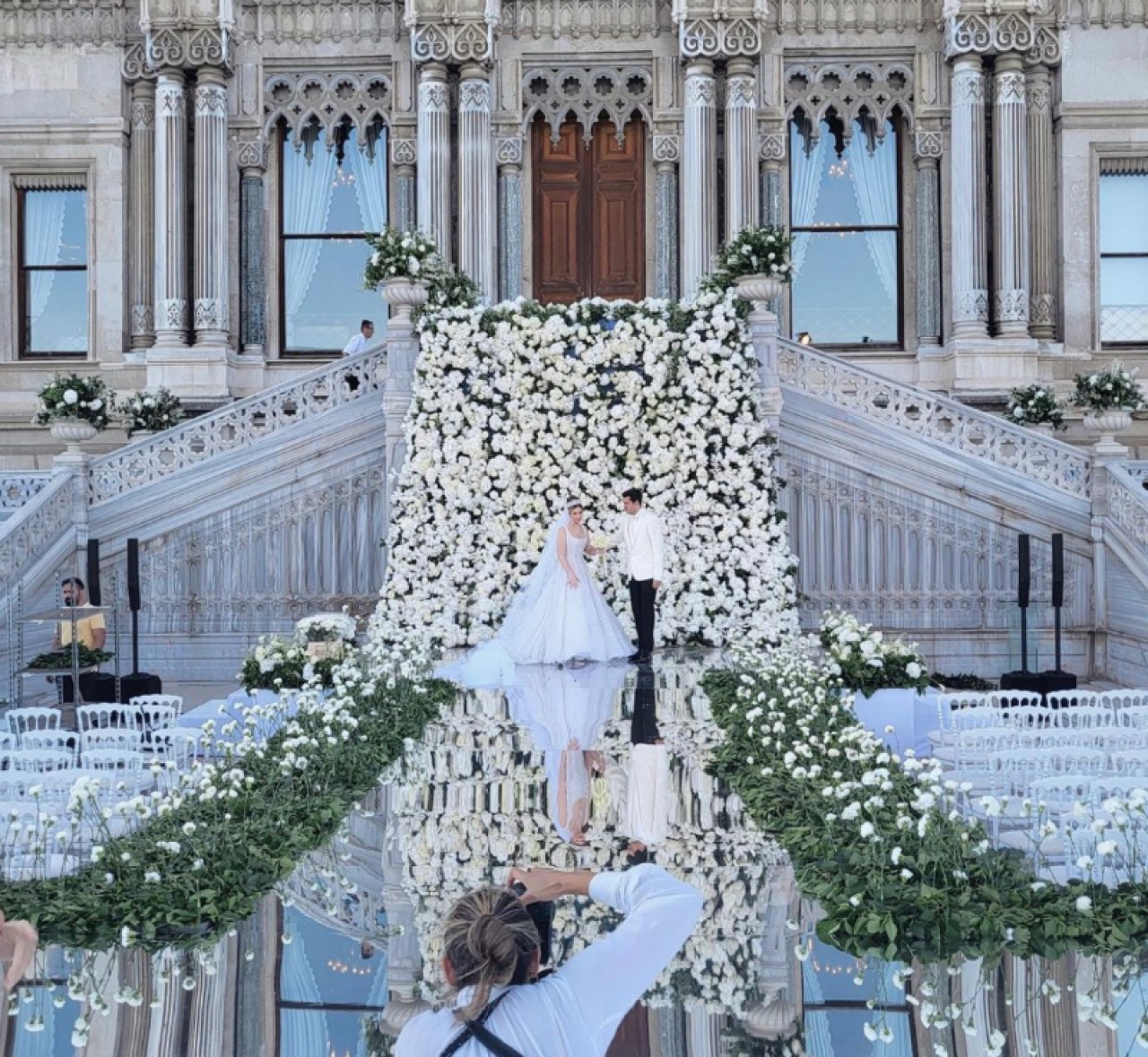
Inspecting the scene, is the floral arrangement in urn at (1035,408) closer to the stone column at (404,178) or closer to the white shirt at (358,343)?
the white shirt at (358,343)

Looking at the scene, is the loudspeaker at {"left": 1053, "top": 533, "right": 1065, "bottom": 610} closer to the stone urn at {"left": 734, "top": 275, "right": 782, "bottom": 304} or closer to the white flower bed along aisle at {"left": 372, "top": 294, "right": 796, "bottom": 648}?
the white flower bed along aisle at {"left": 372, "top": 294, "right": 796, "bottom": 648}

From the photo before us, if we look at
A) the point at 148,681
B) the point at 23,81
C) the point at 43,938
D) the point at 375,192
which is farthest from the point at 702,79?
the point at 43,938

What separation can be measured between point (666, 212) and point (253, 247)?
17.9ft

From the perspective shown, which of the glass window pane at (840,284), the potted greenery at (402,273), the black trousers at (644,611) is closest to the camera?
the black trousers at (644,611)

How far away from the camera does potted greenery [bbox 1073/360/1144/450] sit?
1919 centimetres

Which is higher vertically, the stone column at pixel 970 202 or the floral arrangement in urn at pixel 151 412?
the stone column at pixel 970 202

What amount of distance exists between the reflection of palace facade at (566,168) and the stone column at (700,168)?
3 centimetres

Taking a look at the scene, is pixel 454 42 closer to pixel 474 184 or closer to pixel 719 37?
pixel 474 184

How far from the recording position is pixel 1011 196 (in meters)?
22.2

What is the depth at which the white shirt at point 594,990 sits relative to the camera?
363 cm

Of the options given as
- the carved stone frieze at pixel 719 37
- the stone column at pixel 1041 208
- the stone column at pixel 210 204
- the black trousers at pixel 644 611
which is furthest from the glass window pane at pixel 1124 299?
the stone column at pixel 210 204

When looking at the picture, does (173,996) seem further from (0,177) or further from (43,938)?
(0,177)

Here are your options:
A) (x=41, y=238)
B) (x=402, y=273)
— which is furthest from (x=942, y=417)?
(x=41, y=238)

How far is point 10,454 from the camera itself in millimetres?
22703
